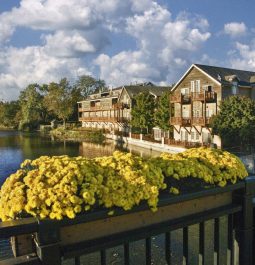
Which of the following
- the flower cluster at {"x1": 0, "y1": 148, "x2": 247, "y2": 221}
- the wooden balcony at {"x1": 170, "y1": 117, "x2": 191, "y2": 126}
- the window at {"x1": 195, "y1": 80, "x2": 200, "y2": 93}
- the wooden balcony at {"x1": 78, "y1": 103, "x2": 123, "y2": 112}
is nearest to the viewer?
the flower cluster at {"x1": 0, "y1": 148, "x2": 247, "y2": 221}

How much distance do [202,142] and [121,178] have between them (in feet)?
124

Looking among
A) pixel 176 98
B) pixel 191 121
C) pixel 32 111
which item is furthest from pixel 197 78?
pixel 32 111

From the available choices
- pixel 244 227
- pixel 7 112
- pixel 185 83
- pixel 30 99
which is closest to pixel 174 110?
pixel 185 83

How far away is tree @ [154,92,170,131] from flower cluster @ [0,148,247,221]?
140 ft

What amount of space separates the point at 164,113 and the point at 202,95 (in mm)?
8504

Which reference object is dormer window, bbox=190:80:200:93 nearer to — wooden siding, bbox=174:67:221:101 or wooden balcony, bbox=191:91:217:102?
wooden siding, bbox=174:67:221:101

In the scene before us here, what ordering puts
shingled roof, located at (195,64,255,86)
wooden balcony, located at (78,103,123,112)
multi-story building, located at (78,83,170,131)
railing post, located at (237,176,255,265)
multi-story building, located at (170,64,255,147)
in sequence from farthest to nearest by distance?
wooden balcony, located at (78,103,123,112) < multi-story building, located at (78,83,170,131) < shingled roof, located at (195,64,255,86) < multi-story building, located at (170,64,255,147) < railing post, located at (237,176,255,265)

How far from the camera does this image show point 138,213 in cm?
338

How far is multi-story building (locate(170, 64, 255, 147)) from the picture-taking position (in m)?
38.5

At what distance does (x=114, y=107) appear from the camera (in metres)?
64.9

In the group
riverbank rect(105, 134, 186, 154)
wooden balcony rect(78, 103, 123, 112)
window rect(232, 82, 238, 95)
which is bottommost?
riverbank rect(105, 134, 186, 154)

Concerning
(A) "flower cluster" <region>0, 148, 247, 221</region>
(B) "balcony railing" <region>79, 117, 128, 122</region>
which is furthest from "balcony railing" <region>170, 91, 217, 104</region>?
(A) "flower cluster" <region>0, 148, 247, 221</region>

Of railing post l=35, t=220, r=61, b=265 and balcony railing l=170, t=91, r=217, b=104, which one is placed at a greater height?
balcony railing l=170, t=91, r=217, b=104

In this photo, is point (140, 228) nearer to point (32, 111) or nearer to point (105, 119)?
point (105, 119)
